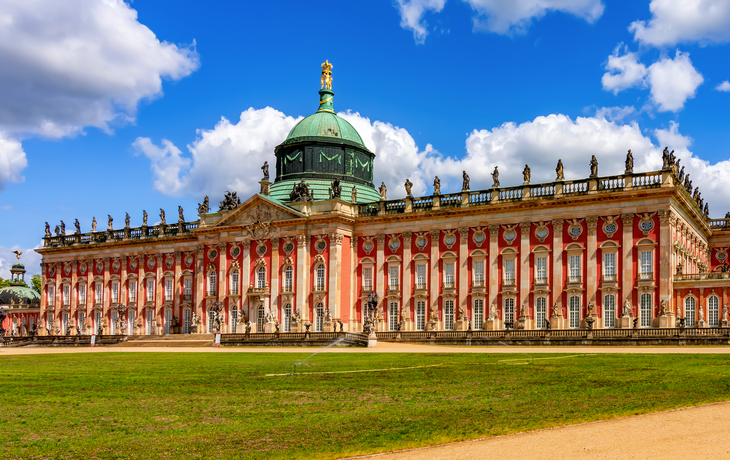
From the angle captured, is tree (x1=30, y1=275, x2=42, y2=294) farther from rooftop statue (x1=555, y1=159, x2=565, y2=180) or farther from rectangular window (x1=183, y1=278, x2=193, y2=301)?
rooftop statue (x1=555, y1=159, x2=565, y2=180)

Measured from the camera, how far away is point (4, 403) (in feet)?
54.1

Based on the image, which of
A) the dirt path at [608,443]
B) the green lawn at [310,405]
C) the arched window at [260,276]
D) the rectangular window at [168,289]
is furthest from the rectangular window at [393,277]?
the dirt path at [608,443]

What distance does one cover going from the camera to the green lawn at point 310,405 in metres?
11.8

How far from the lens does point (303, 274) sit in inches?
2522

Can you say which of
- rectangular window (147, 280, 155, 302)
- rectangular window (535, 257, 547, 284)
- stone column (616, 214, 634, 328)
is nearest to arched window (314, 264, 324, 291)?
rectangular window (535, 257, 547, 284)

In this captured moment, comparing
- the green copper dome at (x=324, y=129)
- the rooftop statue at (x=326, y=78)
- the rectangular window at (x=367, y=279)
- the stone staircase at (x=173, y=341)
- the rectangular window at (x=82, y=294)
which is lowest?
the stone staircase at (x=173, y=341)

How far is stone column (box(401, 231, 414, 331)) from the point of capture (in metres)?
60.6

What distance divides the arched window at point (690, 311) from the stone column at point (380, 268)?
22.4 metres

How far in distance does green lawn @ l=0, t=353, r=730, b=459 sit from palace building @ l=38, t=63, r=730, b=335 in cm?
2833

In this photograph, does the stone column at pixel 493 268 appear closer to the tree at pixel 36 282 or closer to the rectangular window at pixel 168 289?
the rectangular window at pixel 168 289

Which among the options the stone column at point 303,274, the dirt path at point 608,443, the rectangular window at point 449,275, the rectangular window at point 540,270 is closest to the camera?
the dirt path at point 608,443

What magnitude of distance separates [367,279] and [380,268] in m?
1.57

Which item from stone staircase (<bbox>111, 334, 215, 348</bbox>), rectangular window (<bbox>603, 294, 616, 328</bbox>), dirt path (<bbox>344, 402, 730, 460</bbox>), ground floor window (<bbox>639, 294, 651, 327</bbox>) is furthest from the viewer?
stone staircase (<bbox>111, 334, 215, 348</bbox>)

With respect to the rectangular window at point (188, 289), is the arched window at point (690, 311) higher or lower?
lower
